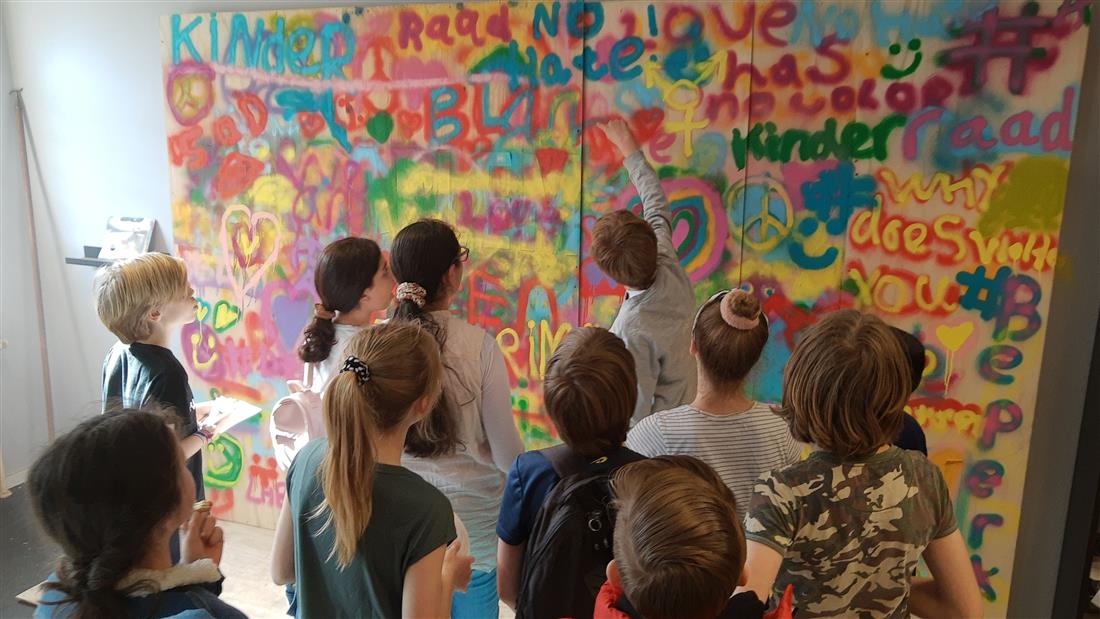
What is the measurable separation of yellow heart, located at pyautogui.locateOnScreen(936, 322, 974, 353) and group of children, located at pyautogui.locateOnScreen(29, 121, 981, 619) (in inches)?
29.1

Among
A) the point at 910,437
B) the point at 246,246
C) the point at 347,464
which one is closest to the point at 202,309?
the point at 246,246

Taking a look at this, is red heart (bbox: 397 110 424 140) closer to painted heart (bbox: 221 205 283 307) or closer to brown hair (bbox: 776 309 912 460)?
painted heart (bbox: 221 205 283 307)

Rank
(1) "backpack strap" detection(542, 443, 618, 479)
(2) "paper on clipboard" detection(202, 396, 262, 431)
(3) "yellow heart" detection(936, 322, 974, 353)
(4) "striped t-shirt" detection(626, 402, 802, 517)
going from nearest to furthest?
(1) "backpack strap" detection(542, 443, 618, 479) < (4) "striped t-shirt" detection(626, 402, 802, 517) < (3) "yellow heart" detection(936, 322, 974, 353) < (2) "paper on clipboard" detection(202, 396, 262, 431)

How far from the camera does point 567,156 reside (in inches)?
101

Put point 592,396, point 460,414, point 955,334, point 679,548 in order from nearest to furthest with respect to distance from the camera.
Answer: point 679,548, point 592,396, point 460,414, point 955,334

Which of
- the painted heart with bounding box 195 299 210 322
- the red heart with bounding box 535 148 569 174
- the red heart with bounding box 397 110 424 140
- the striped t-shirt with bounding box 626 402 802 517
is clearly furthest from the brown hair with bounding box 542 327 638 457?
the painted heart with bounding box 195 299 210 322

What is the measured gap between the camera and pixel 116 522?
1.13 m

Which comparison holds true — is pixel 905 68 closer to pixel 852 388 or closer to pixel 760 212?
pixel 760 212

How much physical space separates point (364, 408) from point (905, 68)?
1787 mm

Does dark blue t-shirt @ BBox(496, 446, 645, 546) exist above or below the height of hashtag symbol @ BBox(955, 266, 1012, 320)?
below

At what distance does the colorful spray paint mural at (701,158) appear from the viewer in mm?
2156

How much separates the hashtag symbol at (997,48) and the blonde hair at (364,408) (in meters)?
1.69

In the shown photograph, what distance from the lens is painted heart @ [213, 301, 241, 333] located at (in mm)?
3182

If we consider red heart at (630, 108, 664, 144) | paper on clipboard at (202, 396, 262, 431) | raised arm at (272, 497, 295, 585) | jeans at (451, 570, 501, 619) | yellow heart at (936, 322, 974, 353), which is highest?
red heart at (630, 108, 664, 144)
